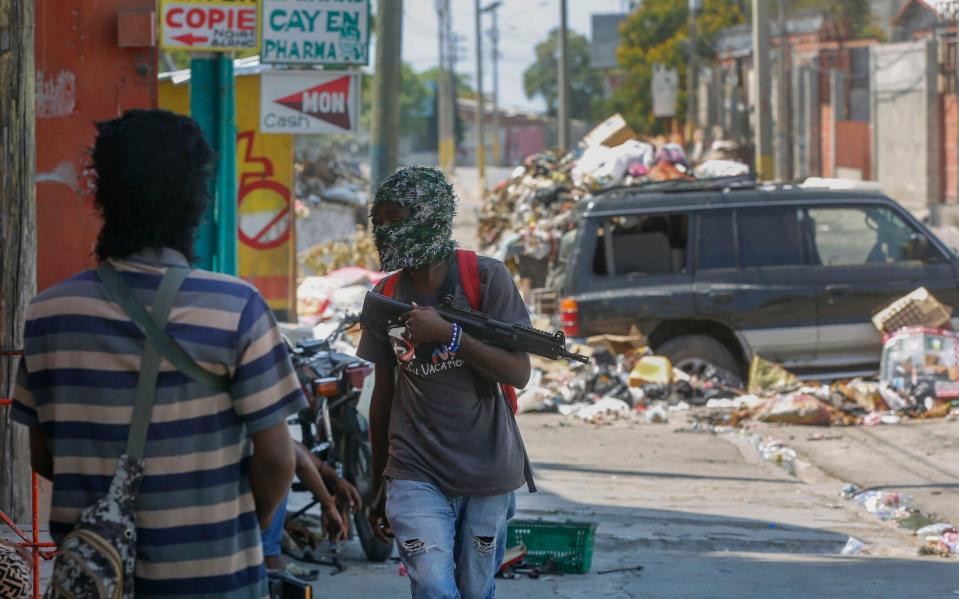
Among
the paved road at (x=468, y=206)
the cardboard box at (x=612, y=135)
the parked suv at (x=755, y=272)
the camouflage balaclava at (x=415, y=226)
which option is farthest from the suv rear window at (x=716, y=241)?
the cardboard box at (x=612, y=135)

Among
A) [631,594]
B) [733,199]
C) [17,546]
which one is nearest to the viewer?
[17,546]

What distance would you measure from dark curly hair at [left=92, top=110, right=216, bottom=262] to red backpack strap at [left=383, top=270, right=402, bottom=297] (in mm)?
1409

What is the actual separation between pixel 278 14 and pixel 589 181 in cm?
1326

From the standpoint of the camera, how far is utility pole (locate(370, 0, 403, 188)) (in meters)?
12.6

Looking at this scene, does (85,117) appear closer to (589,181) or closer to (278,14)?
(278,14)

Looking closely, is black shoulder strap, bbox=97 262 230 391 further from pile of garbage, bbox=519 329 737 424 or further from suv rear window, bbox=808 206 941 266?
suv rear window, bbox=808 206 941 266

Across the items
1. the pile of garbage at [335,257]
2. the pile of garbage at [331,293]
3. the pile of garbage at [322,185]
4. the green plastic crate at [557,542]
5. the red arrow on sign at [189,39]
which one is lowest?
the green plastic crate at [557,542]

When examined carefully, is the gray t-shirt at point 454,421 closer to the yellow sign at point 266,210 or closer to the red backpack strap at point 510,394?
the red backpack strap at point 510,394

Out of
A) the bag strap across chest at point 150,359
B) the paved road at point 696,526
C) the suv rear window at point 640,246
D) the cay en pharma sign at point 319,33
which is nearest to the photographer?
the bag strap across chest at point 150,359

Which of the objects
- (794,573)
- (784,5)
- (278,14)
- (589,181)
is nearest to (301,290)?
(589,181)

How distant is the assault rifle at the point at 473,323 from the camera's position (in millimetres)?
4324

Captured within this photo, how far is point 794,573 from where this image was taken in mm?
7141

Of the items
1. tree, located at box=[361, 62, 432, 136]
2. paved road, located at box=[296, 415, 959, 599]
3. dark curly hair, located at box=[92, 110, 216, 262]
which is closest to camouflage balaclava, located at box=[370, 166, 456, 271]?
dark curly hair, located at box=[92, 110, 216, 262]

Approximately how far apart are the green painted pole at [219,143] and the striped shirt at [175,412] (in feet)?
18.6
